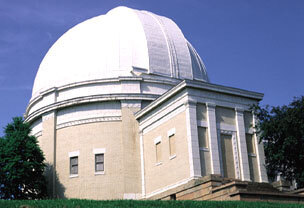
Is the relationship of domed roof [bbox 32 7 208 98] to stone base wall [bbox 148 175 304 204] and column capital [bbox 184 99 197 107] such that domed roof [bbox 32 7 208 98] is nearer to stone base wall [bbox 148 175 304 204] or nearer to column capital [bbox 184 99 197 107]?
column capital [bbox 184 99 197 107]

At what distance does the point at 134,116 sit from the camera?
1350 inches

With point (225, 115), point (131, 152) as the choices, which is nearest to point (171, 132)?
point (225, 115)

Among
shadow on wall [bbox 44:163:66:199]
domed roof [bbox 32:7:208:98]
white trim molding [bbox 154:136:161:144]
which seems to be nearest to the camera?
white trim molding [bbox 154:136:161:144]

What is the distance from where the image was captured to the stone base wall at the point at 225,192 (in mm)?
23125

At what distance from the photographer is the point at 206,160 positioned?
2828cm

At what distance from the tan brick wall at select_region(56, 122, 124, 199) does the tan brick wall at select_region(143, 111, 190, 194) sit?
2.03 m

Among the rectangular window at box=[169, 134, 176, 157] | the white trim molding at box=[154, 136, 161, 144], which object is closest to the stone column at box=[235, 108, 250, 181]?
the rectangular window at box=[169, 134, 176, 157]

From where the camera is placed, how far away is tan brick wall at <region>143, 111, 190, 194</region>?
28542mm

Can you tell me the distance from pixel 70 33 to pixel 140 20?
587 centimetres

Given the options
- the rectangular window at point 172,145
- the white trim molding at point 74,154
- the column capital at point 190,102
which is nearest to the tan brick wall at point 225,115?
the column capital at point 190,102

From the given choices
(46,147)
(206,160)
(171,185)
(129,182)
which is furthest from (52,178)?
(206,160)

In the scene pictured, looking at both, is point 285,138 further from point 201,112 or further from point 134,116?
point 134,116

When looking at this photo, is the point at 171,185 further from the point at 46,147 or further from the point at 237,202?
the point at 46,147

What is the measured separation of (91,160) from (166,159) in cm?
598
